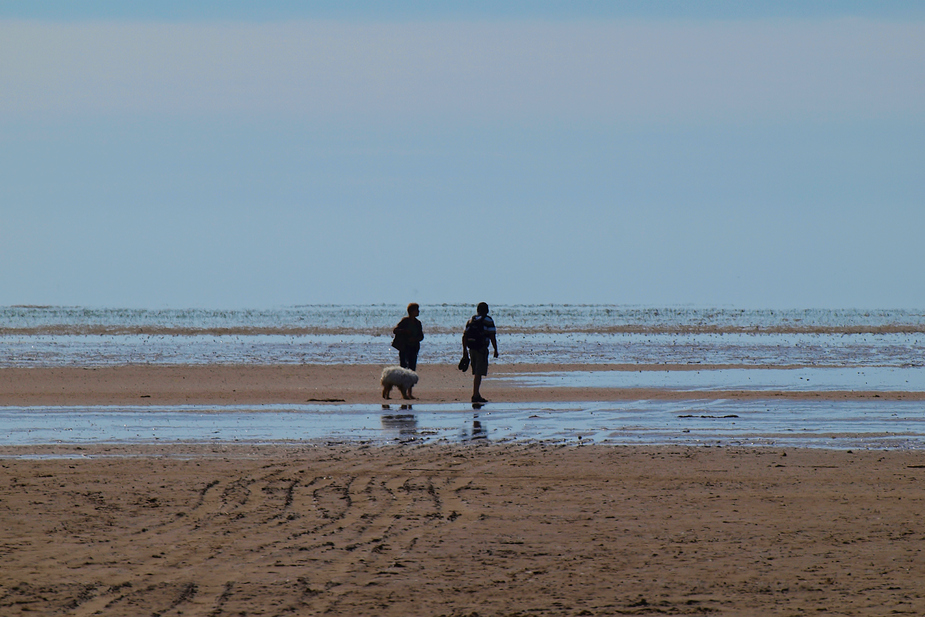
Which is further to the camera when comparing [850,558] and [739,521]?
[739,521]

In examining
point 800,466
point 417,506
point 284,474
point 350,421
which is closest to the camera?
point 417,506

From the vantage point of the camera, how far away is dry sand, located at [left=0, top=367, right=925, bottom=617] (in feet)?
17.9

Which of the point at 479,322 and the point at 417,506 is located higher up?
the point at 479,322

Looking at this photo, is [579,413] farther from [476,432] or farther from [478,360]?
[476,432]

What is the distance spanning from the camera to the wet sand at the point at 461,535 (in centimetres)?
543

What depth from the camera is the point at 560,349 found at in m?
37.9

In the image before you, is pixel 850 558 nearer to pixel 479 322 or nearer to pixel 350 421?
pixel 350 421

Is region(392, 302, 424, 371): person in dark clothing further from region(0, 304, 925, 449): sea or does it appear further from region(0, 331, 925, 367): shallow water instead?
region(0, 331, 925, 367): shallow water

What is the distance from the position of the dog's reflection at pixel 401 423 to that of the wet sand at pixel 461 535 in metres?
2.65

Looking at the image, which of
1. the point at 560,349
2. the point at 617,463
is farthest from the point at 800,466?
the point at 560,349

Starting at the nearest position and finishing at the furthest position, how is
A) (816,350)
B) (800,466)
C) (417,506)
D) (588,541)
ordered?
1. (588,541)
2. (417,506)
3. (800,466)
4. (816,350)

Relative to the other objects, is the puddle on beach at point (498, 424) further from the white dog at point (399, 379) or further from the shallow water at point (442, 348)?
the shallow water at point (442, 348)

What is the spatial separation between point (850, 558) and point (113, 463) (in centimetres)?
737

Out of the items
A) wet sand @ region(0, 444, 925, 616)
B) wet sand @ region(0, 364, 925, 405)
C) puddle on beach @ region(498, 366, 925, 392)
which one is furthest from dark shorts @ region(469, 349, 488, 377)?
wet sand @ region(0, 444, 925, 616)
